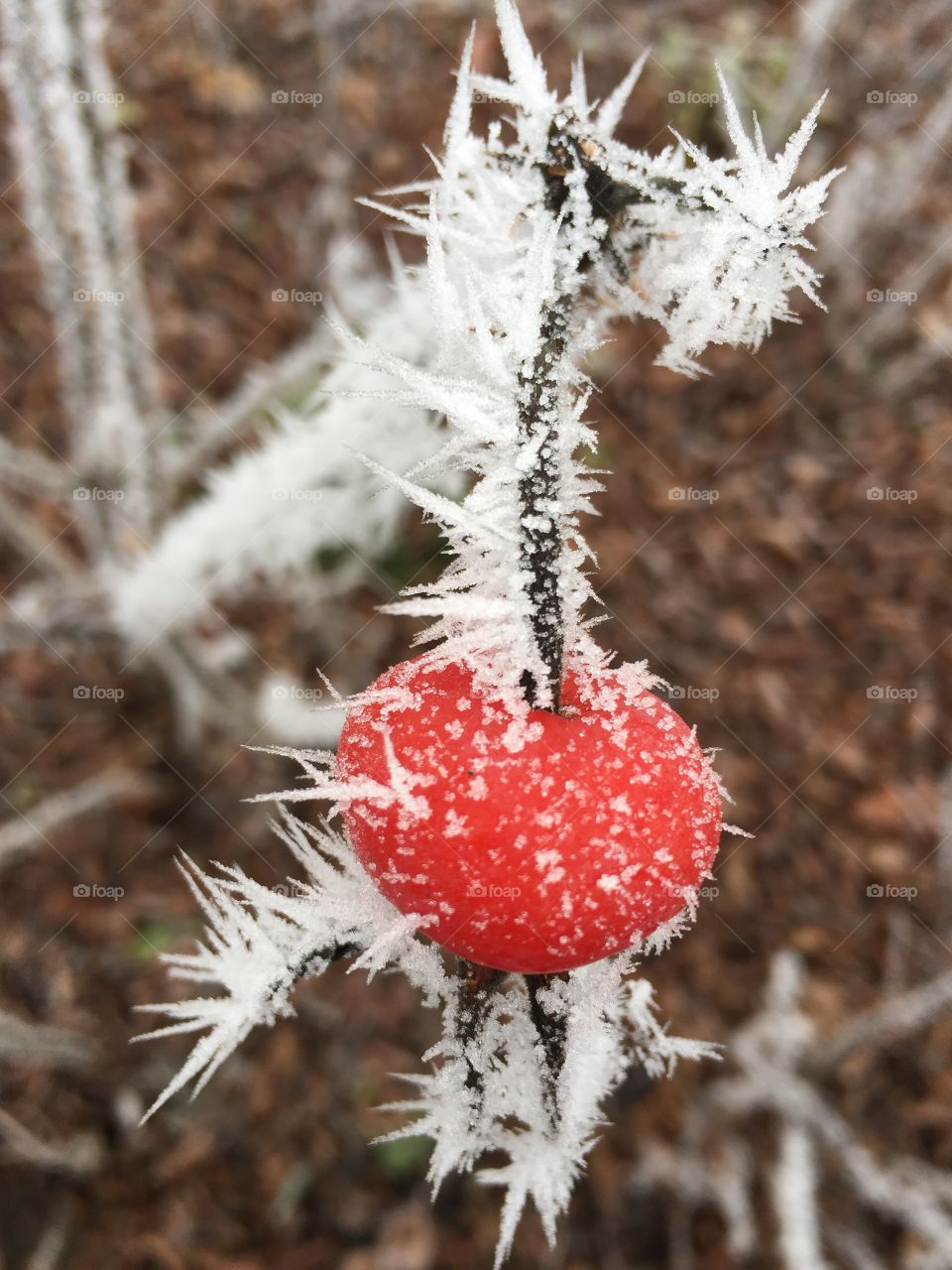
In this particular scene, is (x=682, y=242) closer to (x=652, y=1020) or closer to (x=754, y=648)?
(x=652, y=1020)

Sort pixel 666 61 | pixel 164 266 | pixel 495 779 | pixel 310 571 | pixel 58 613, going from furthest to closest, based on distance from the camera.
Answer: pixel 666 61
pixel 164 266
pixel 310 571
pixel 58 613
pixel 495 779

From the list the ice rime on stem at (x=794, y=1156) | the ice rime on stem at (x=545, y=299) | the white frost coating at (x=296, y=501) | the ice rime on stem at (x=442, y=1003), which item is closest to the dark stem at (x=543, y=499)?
the ice rime on stem at (x=545, y=299)

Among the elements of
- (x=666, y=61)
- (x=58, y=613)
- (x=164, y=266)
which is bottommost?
(x=58, y=613)

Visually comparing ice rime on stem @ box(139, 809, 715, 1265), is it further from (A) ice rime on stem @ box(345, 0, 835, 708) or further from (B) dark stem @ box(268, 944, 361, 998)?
(A) ice rime on stem @ box(345, 0, 835, 708)

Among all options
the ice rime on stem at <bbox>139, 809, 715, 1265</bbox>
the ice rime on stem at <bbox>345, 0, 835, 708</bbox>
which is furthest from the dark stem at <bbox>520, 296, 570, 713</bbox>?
the ice rime on stem at <bbox>139, 809, 715, 1265</bbox>

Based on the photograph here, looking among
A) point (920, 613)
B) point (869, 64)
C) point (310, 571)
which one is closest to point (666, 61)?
point (869, 64)
